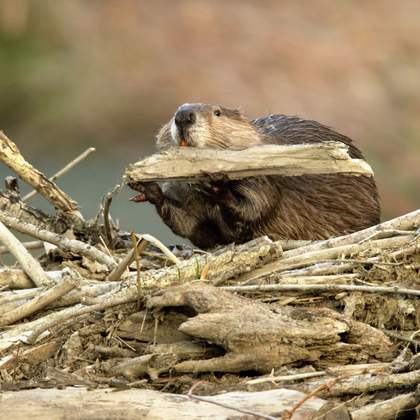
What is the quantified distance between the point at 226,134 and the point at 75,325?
91 centimetres

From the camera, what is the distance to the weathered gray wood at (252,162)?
1559 millimetres

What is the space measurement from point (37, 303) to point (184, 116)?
76 centimetres

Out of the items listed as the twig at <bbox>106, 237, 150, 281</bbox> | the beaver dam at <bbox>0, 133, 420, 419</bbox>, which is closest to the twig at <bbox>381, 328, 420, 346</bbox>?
the beaver dam at <bbox>0, 133, 420, 419</bbox>

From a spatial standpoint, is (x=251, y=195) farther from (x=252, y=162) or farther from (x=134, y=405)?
(x=134, y=405)

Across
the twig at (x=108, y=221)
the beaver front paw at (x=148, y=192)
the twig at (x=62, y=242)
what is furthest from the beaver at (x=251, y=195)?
the twig at (x=62, y=242)

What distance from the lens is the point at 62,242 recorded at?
174 cm

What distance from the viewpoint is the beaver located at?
1802mm

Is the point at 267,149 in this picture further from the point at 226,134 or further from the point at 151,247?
the point at 151,247

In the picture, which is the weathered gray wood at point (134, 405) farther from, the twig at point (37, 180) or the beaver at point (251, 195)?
the twig at point (37, 180)

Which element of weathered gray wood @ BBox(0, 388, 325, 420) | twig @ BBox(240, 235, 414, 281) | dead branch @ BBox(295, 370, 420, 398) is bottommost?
dead branch @ BBox(295, 370, 420, 398)

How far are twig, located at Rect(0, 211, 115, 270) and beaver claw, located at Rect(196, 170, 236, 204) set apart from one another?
1.24ft

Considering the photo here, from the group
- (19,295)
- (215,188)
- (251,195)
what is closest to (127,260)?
(19,295)

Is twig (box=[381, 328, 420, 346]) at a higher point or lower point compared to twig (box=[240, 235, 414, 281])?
lower

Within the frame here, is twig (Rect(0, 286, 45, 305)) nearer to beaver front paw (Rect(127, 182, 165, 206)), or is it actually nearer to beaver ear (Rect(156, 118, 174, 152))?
beaver front paw (Rect(127, 182, 165, 206))
